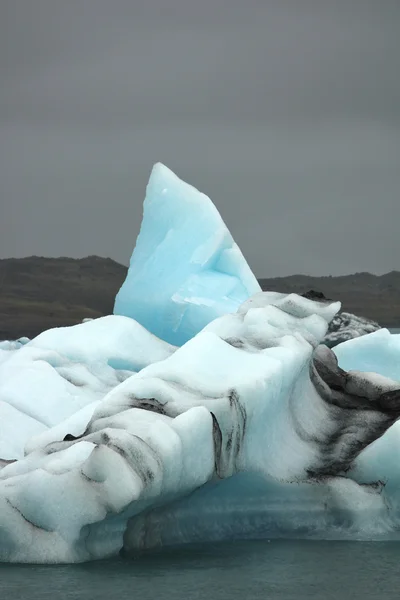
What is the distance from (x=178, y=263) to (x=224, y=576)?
12.2 metres

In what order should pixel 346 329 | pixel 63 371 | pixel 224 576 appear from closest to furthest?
pixel 224 576
pixel 63 371
pixel 346 329

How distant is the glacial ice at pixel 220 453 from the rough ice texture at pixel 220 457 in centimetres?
1

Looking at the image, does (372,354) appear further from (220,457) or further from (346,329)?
(346,329)

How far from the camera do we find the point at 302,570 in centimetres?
746

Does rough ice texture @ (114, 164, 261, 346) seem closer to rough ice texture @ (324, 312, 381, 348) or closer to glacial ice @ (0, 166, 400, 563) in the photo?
rough ice texture @ (324, 312, 381, 348)

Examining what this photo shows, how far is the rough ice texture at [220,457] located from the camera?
23.4ft

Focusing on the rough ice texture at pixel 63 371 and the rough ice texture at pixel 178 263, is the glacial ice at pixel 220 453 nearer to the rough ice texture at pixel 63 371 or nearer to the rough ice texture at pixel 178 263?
the rough ice texture at pixel 63 371

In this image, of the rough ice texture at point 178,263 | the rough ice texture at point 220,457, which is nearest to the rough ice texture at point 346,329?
the rough ice texture at point 178,263

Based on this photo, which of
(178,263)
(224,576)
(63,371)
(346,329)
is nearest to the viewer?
(224,576)

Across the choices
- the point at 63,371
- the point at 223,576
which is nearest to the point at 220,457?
the point at 223,576

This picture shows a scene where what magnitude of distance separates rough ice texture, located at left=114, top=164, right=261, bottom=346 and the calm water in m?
10.8

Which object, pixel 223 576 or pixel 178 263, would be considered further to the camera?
pixel 178 263

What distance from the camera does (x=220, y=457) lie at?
7887 millimetres

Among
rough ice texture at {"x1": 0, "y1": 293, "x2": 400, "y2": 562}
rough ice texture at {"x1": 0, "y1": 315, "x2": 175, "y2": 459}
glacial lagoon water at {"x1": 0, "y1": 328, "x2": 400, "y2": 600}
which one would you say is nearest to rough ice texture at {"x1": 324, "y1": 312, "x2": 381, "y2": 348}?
rough ice texture at {"x1": 0, "y1": 315, "x2": 175, "y2": 459}
